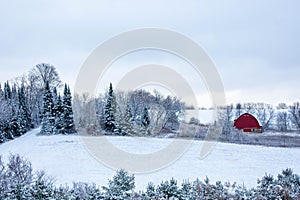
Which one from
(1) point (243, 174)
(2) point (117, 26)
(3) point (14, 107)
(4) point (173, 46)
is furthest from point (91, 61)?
(3) point (14, 107)

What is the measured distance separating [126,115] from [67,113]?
5.68m

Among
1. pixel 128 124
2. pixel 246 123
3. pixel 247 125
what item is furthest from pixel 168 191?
pixel 246 123

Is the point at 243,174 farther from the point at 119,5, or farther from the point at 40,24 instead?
the point at 40,24

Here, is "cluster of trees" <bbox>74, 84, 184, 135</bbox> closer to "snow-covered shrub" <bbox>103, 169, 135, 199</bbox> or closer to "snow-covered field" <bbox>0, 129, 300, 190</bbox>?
"snow-covered field" <bbox>0, 129, 300, 190</bbox>

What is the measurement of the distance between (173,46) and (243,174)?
22.5 feet

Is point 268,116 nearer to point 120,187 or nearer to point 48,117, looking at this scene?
point 48,117

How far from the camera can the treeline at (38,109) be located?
25.6 m

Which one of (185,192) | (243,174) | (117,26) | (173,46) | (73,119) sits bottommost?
(243,174)

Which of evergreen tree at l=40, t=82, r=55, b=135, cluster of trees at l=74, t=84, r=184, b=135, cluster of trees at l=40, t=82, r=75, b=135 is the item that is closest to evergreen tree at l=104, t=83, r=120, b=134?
cluster of trees at l=74, t=84, r=184, b=135

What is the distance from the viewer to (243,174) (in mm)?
12305

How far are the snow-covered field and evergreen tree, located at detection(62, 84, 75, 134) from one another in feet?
12.1

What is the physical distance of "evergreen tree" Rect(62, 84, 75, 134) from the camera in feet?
83.4

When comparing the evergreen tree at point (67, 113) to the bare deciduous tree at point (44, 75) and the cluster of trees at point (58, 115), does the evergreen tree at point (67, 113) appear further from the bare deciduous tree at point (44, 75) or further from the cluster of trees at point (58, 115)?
the bare deciduous tree at point (44, 75)

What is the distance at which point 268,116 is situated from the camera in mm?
34625
